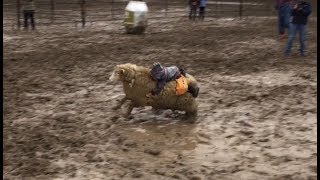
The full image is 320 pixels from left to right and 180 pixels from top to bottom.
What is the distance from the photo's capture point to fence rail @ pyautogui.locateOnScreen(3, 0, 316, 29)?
1648cm

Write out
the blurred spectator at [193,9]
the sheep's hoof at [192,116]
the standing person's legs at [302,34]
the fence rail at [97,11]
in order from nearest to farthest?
the sheep's hoof at [192,116], the standing person's legs at [302,34], the fence rail at [97,11], the blurred spectator at [193,9]

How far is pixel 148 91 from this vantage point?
630 centimetres

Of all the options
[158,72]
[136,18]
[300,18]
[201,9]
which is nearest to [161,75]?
[158,72]

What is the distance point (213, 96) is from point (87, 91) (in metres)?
2.03

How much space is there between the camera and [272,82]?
27.4ft

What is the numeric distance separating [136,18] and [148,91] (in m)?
8.17

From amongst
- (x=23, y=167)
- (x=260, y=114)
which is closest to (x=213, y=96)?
(x=260, y=114)

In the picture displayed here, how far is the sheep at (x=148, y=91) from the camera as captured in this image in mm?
6278

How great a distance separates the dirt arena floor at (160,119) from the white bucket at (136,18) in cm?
212

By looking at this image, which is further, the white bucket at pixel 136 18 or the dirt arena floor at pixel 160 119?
the white bucket at pixel 136 18

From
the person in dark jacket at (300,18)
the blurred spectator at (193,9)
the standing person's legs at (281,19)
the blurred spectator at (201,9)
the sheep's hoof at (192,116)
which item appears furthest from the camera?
the blurred spectator at (201,9)

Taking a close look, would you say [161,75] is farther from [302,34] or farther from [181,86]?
[302,34]

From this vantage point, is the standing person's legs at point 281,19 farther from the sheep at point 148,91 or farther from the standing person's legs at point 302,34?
the sheep at point 148,91

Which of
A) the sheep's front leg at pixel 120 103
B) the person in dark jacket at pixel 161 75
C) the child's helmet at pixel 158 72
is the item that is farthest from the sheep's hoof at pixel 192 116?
the sheep's front leg at pixel 120 103
